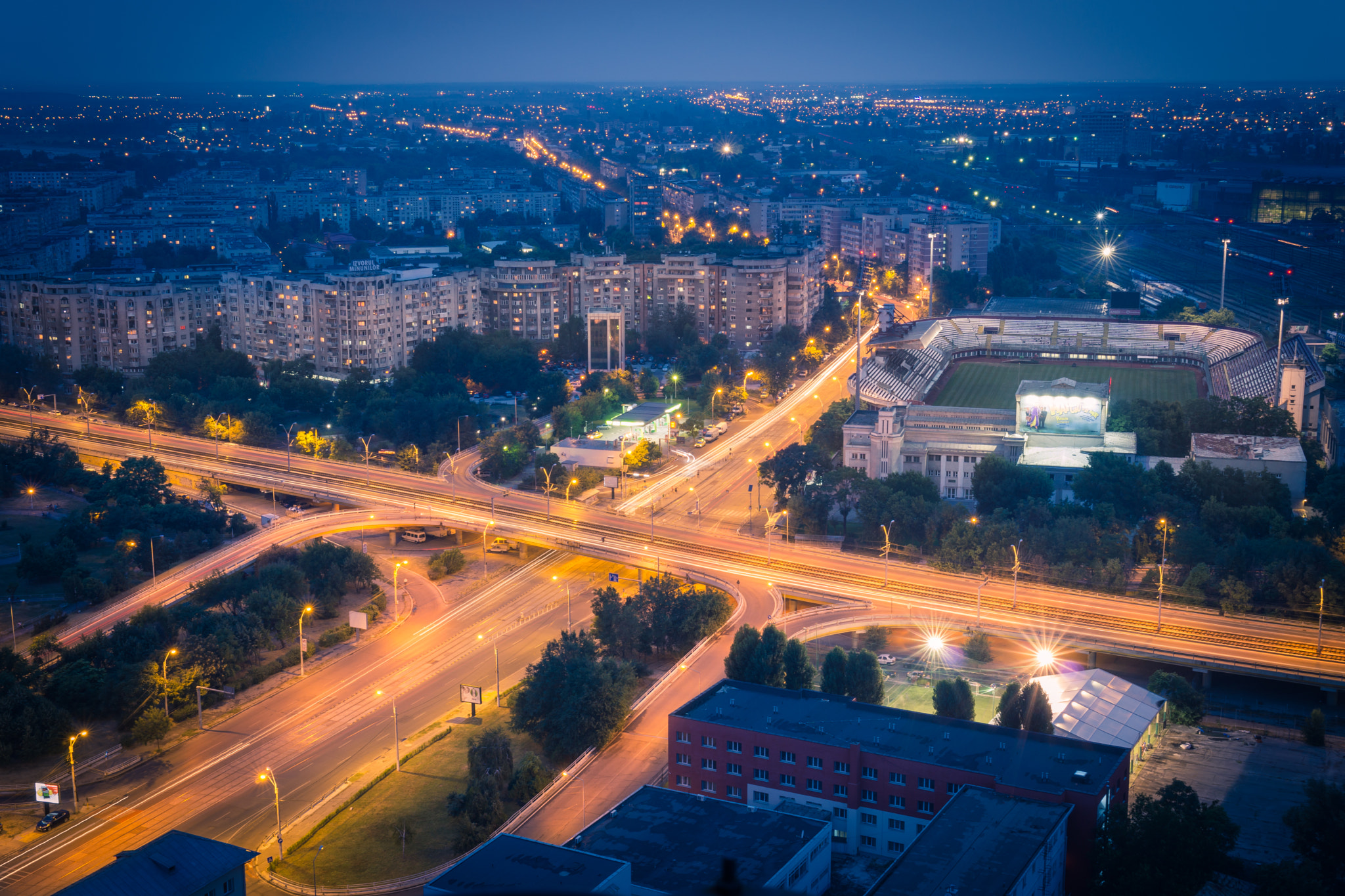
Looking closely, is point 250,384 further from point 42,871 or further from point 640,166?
point 640,166

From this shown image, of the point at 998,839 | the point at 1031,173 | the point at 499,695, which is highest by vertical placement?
the point at 1031,173

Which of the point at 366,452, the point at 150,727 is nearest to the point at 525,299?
the point at 366,452

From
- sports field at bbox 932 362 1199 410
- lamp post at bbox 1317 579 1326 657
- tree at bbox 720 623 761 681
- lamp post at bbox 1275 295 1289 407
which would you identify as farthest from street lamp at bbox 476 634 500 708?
lamp post at bbox 1275 295 1289 407

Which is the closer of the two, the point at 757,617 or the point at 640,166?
the point at 757,617

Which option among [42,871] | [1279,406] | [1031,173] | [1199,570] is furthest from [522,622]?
[1031,173]

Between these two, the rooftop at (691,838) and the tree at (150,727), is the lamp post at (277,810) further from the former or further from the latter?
the rooftop at (691,838)
